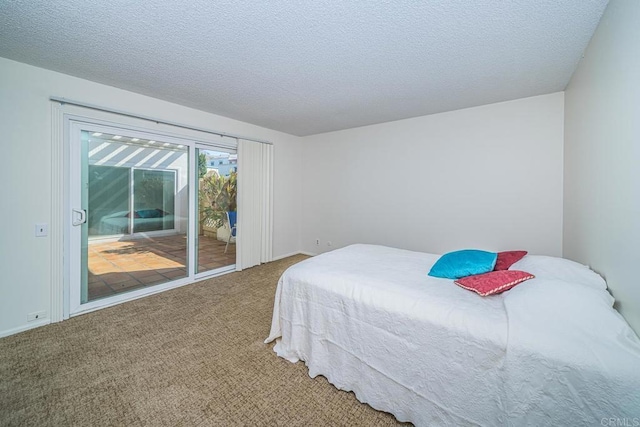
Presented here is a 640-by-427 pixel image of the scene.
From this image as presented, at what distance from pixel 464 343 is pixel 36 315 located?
370 centimetres

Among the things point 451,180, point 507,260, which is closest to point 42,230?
point 507,260

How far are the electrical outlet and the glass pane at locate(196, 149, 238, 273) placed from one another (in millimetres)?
1566

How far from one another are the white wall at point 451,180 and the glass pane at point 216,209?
1.72 meters

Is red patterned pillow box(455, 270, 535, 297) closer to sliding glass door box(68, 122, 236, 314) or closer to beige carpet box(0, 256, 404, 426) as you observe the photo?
beige carpet box(0, 256, 404, 426)

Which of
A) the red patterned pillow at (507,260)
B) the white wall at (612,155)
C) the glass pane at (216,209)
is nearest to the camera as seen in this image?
the white wall at (612,155)

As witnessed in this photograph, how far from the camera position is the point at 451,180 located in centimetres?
348

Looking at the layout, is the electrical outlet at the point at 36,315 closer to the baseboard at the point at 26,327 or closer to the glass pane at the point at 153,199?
the baseboard at the point at 26,327

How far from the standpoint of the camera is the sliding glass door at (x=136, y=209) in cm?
269

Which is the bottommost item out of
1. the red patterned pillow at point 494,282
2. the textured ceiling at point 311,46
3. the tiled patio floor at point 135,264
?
the tiled patio floor at point 135,264

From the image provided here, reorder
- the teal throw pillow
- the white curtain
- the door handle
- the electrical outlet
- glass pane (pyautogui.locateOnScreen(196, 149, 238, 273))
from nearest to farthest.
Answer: the teal throw pillow < the electrical outlet < the door handle < glass pane (pyautogui.locateOnScreen(196, 149, 238, 273)) < the white curtain

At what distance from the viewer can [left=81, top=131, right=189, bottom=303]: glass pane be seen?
2.78 metres

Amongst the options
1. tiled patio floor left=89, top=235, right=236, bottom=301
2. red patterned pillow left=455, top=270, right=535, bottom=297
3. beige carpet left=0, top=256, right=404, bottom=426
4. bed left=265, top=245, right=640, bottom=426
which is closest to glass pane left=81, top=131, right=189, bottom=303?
tiled patio floor left=89, top=235, right=236, bottom=301

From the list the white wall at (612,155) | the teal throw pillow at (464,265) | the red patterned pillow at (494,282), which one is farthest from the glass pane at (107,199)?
the white wall at (612,155)

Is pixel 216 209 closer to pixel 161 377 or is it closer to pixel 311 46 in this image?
pixel 161 377
